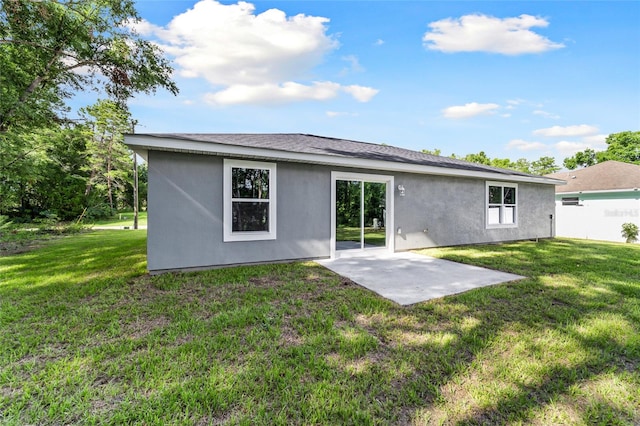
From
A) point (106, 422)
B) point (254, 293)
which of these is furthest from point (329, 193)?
point (106, 422)

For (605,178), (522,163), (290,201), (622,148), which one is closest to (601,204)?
(605,178)

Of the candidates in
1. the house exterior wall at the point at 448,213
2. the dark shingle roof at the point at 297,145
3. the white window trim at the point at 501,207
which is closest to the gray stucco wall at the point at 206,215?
the dark shingle roof at the point at 297,145

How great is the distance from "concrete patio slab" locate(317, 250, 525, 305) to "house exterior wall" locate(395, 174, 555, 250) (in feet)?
4.36

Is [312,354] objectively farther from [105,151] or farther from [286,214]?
[105,151]

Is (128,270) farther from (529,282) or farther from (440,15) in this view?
(440,15)

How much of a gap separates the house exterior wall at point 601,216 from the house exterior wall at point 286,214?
870 centimetres

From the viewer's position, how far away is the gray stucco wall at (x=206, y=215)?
5496 mm

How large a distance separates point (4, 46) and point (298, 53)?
31.4 ft

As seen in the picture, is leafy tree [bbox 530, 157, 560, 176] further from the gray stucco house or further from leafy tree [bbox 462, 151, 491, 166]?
the gray stucco house

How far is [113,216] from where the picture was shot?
24438mm

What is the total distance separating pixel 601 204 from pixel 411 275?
15904mm

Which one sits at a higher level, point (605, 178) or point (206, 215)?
point (605, 178)

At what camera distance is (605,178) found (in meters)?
16.1

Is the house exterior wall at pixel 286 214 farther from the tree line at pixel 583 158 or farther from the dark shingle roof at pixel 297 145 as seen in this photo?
the tree line at pixel 583 158
